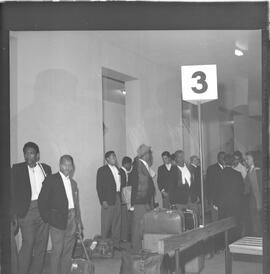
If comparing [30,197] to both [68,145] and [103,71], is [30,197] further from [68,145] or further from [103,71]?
[103,71]

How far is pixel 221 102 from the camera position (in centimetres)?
469

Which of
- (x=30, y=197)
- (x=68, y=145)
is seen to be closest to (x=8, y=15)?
(x=68, y=145)

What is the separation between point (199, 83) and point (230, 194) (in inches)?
38.6

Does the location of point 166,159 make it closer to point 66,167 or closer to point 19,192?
point 66,167

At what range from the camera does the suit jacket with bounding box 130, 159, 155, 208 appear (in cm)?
470

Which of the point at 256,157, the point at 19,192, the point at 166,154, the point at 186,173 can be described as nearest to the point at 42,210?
the point at 19,192

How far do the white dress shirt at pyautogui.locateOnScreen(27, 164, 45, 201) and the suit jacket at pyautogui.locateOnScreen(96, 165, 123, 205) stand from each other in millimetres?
469

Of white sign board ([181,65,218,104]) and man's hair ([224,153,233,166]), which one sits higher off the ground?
white sign board ([181,65,218,104])

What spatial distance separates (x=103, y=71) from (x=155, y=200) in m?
1.17

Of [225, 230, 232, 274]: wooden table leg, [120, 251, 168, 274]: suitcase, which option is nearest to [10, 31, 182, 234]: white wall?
[120, 251, 168, 274]: suitcase

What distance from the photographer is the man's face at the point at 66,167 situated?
182 inches

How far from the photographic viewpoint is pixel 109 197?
15.4 ft

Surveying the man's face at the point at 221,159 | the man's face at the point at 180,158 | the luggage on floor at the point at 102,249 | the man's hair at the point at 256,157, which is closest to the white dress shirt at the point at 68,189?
the luggage on floor at the point at 102,249

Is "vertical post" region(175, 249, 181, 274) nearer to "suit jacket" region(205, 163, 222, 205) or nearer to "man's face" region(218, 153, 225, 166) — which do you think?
"suit jacket" region(205, 163, 222, 205)
